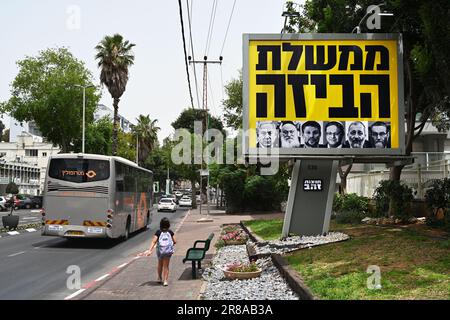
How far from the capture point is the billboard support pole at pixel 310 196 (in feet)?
53.6

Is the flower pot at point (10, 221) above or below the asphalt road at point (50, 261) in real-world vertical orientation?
above

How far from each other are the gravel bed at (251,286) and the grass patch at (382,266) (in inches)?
18.6

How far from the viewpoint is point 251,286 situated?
1017 cm

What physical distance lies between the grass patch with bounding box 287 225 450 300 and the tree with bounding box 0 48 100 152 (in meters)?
41.6

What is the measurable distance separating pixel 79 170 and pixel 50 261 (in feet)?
13.5

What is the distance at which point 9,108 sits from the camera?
5159 cm

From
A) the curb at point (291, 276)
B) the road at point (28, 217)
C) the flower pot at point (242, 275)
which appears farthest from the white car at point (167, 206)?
the flower pot at point (242, 275)

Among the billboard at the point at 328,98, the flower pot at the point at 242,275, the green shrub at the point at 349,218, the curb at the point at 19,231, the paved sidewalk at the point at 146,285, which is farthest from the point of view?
the curb at the point at 19,231

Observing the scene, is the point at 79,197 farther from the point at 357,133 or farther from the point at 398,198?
the point at 398,198

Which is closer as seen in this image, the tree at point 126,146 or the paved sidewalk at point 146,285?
the paved sidewalk at point 146,285

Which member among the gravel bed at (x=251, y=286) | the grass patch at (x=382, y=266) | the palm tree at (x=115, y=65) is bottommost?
the gravel bed at (x=251, y=286)

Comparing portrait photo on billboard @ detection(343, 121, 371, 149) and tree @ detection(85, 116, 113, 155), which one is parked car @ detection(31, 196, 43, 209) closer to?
tree @ detection(85, 116, 113, 155)

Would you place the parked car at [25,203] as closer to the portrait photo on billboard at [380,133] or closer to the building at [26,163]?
the building at [26,163]

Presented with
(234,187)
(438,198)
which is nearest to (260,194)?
(234,187)
